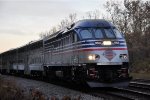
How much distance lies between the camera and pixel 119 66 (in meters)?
17.6

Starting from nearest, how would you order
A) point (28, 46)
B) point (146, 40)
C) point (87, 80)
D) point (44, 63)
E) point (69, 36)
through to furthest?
point (87, 80), point (69, 36), point (44, 63), point (28, 46), point (146, 40)

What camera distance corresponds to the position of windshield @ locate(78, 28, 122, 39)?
58.8 feet

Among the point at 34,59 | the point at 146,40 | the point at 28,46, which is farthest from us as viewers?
the point at 146,40

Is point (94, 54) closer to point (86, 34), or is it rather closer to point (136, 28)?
point (86, 34)

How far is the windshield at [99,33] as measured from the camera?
58.8 feet

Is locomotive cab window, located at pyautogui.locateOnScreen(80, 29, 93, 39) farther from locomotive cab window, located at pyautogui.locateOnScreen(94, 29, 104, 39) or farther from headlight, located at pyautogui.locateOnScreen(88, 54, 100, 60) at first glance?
headlight, located at pyautogui.locateOnScreen(88, 54, 100, 60)

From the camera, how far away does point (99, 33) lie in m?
18.1

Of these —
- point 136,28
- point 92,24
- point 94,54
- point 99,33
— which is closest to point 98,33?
point 99,33

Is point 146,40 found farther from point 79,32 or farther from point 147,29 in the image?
point 79,32

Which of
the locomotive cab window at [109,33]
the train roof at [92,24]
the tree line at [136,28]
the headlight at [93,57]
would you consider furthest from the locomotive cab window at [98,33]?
the tree line at [136,28]

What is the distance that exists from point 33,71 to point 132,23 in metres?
21.4

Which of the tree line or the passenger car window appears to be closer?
the passenger car window

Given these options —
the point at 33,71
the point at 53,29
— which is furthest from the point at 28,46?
the point at 53,29

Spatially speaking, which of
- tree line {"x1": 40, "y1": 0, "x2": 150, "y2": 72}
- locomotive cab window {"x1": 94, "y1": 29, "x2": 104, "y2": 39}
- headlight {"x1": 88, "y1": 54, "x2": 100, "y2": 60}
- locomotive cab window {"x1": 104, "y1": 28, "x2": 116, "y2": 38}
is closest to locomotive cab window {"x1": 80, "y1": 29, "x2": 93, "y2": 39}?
locomotive cab window {"x1": 94, "y1": 29, "x2": 104, "y2": 39}
